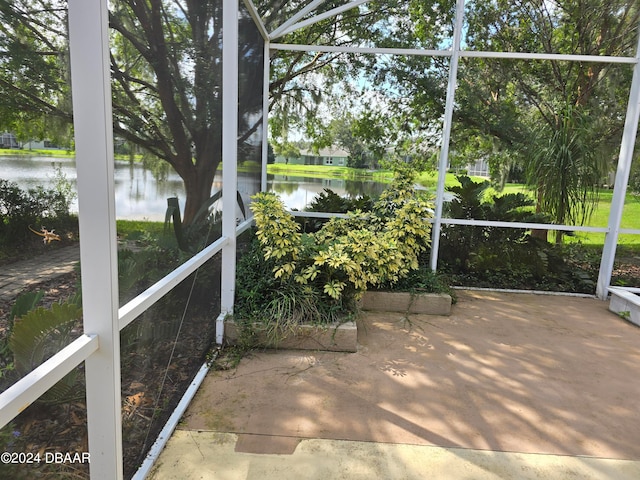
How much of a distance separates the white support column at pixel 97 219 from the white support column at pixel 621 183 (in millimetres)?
4656

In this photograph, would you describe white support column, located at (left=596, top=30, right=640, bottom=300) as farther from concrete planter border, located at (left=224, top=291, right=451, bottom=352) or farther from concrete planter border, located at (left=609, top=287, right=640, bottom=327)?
concrete planter border, located at (left=224, top=291, right=451, bottom=352)

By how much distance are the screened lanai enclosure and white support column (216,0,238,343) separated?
1cm

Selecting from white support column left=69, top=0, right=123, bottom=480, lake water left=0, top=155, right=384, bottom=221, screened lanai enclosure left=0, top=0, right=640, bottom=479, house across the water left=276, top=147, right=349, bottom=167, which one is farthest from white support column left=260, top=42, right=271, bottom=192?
white support column left=69, top=0, right=123, bottom=480

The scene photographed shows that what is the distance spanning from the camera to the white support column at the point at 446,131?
12.9 feet

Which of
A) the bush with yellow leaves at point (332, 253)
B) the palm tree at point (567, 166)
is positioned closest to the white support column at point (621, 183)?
the palm tree at point (567, 166)

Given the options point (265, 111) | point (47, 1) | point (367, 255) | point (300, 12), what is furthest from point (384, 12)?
point (47, 1)

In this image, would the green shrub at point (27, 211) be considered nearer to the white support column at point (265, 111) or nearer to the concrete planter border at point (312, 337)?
the concrete planter border at point (312, 337)

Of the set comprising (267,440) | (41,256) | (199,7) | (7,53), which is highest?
(199,7)

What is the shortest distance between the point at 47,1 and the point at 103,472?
135cm

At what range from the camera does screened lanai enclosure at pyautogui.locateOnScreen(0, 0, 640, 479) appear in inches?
44.1

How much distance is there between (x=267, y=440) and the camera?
1990mm

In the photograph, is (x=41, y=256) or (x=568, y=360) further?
(x=568, y=360)

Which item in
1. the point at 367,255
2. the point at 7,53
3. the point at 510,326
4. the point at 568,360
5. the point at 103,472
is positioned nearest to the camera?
the point at 7,53

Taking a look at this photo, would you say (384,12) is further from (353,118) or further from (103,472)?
(103,472)
